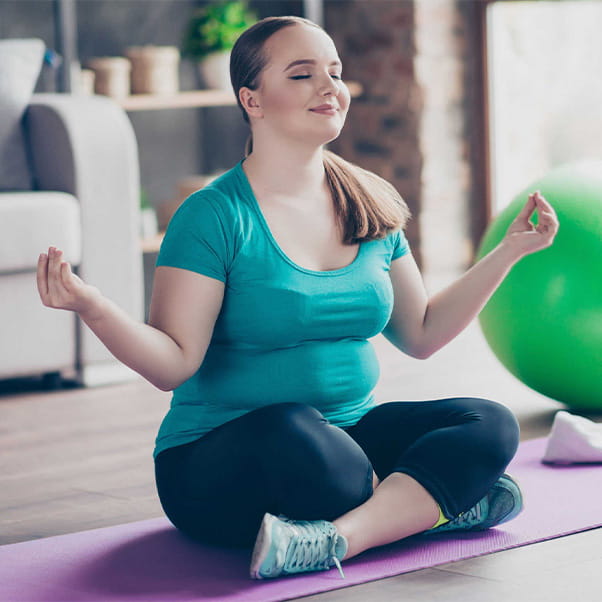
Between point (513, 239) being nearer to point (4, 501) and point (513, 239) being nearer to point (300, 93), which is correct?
point (300, 93)

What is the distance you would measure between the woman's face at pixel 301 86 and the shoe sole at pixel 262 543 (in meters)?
0.54

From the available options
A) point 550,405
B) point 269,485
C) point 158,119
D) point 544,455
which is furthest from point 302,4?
point 269,485

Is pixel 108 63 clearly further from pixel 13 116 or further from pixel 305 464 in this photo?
pixel 305 464

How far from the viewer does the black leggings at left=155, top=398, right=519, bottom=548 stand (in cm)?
155

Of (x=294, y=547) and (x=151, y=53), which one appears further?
(x=151, y=53)

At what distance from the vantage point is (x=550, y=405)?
2.62m

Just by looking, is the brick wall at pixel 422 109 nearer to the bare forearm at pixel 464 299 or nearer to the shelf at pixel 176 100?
the shelf at pixel 176 100

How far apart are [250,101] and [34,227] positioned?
1.33 m

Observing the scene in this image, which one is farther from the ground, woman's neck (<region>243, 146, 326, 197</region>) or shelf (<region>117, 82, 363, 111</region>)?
shelf (<region>117, 82, 363, 111</region>)

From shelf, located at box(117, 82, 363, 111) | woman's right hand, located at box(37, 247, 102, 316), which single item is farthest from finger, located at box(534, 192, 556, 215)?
shelf, located at box(117, 82, 363, 111)

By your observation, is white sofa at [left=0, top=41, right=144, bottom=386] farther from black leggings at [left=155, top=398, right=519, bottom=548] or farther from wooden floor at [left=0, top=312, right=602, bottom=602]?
black leggings at [left=155, top=398, right=519, bottom=548]

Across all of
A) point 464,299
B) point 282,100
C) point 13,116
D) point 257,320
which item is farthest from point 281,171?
point 13,116

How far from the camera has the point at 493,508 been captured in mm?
1685

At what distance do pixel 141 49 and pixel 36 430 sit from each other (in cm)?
190
